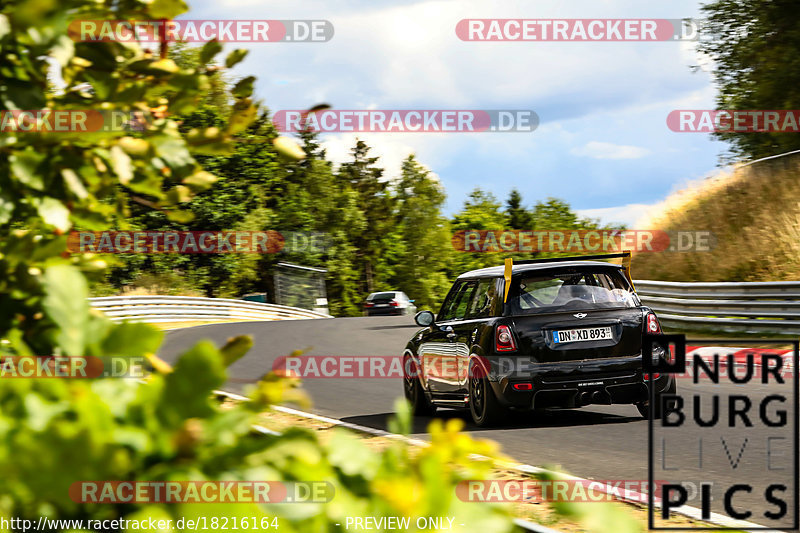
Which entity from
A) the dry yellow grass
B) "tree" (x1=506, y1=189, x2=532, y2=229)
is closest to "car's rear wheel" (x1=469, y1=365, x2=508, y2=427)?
the dry yellow grass

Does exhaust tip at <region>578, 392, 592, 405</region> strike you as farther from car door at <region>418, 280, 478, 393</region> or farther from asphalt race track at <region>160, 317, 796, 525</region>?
car door at <region>418, 280, 478, 393</region>

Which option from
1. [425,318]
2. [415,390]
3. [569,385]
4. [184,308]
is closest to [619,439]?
[569,385]

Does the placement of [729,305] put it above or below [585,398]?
above

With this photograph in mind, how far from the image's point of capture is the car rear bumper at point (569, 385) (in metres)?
9.10

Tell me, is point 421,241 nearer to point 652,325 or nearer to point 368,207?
point 368,207

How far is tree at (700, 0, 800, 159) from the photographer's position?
29.5 m

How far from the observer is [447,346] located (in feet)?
33.9

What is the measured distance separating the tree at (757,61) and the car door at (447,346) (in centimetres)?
2222

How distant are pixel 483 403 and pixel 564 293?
1434 millimetres

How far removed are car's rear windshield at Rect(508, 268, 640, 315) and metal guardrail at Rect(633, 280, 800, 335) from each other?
9.80m

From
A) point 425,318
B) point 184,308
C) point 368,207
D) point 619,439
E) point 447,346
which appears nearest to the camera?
point 619,439

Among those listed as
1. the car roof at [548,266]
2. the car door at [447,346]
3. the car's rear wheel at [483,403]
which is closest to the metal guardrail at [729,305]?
the car roof at [548,266]

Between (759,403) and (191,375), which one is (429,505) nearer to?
(191,375)

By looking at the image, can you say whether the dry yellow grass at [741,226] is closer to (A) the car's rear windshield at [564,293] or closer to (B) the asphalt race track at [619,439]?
(B) the asphalt race track at [619,439]
